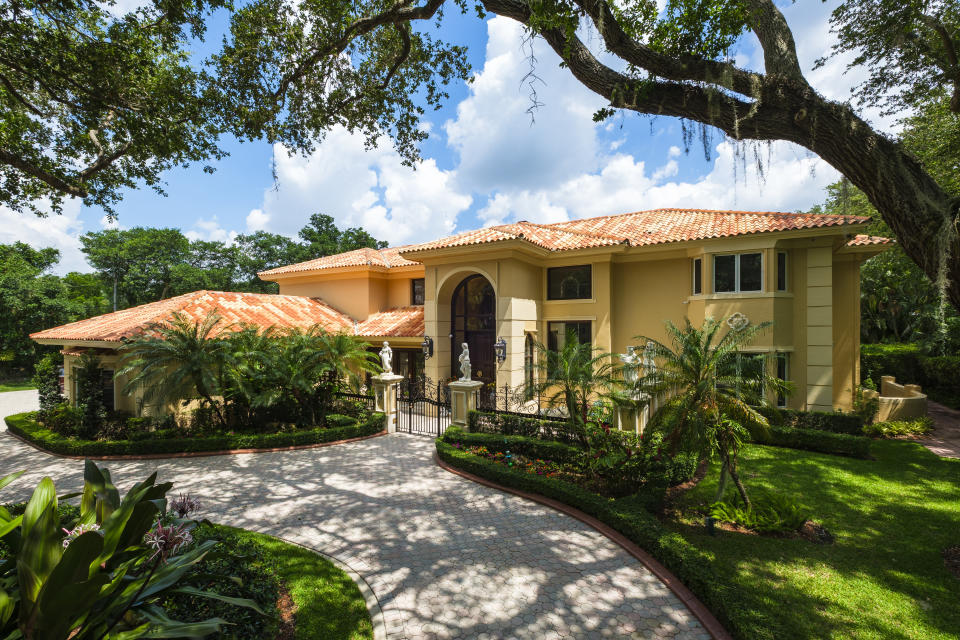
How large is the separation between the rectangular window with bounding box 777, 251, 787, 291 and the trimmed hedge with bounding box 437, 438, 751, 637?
403 inches

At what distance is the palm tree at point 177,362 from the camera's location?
1105 centimetres

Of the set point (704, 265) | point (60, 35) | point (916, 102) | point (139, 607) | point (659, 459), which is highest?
point (60, 35)

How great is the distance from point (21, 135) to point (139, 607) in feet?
47.5

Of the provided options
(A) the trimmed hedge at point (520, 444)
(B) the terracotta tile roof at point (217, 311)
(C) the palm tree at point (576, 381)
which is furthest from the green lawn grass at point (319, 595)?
(B) the terracotta tile roof at point (217, 311)

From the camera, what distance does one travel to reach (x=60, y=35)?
26.6 ft

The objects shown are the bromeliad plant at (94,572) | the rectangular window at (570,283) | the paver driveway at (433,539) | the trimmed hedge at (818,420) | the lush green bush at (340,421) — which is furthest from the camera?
the rectangular window at (570,283)

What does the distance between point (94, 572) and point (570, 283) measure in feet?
49.4

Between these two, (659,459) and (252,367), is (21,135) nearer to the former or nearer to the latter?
(252,367)

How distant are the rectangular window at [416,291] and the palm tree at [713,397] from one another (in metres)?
14.5

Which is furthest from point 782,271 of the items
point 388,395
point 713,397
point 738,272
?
point 388,395

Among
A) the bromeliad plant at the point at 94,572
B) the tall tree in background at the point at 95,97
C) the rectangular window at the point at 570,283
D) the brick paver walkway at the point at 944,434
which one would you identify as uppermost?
the tall tree in background at the point at 95,97

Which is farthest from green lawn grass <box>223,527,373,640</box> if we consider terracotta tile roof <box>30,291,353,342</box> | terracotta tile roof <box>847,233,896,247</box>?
terracotta tile roof <box>847,233,896,247</box>

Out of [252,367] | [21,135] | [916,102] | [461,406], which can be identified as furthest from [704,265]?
[21,135]

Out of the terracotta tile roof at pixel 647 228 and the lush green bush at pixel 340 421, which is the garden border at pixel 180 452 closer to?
the lush green bush at pixel 340 421
